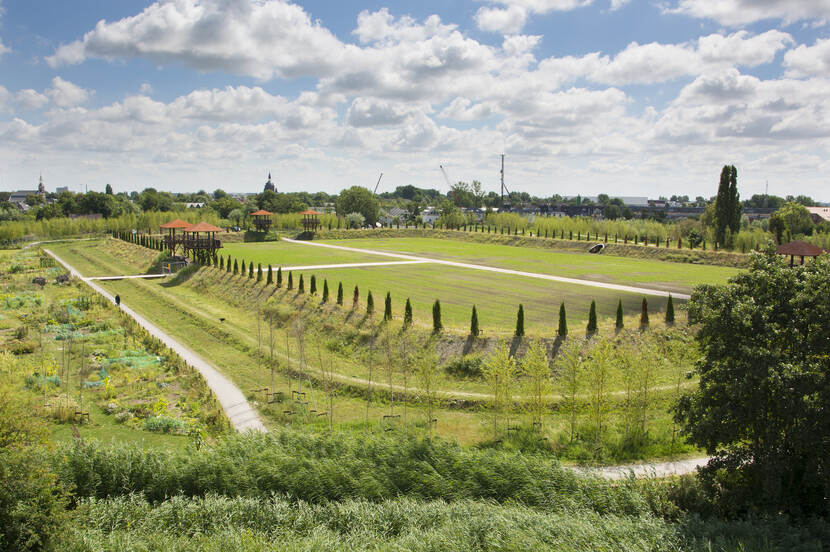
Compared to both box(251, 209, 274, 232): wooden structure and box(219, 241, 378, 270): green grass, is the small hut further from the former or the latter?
box(219, 241, 378, 270): green grass

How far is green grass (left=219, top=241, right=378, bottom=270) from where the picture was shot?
5503 cm

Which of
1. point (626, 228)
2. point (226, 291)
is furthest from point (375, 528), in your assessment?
point (626, 228)

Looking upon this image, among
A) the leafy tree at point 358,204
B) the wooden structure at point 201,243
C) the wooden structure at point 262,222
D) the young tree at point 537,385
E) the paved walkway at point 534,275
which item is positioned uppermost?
the leafy tree at point 358,204

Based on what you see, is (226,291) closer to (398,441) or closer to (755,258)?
(398,441)

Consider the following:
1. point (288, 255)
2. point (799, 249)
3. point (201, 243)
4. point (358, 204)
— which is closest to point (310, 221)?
point (358, 204)

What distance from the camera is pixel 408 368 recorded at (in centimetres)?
2395

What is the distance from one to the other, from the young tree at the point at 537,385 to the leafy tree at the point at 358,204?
95.0 metres

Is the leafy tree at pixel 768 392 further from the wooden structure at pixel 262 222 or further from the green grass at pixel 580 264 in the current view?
the wooden structure at pixel 262 222

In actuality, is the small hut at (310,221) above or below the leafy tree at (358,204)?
below

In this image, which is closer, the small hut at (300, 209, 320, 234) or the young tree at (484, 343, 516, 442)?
the young tree at (484, 343, 516, 442)

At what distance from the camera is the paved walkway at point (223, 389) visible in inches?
760

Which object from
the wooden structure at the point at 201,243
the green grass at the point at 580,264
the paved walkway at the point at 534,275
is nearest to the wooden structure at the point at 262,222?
the green grass at the point at 580,264

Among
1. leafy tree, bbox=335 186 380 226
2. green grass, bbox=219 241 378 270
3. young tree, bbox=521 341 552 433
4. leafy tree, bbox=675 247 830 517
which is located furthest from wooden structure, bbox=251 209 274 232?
leafy tree, bbox=675 247 830 517

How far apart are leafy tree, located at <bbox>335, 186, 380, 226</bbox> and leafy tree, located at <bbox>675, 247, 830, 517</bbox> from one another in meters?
101
